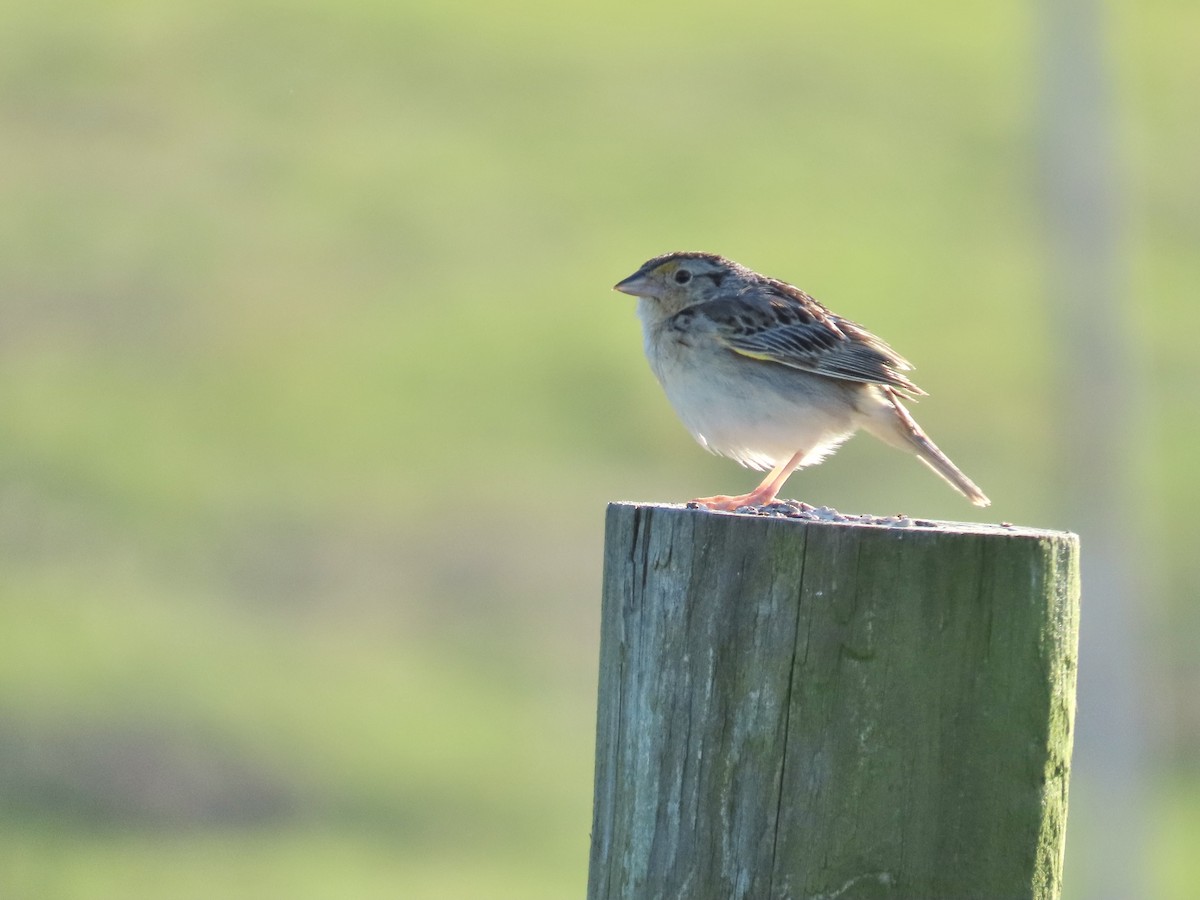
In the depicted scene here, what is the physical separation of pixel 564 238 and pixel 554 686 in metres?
16.4

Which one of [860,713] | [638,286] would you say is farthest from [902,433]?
[860,713]

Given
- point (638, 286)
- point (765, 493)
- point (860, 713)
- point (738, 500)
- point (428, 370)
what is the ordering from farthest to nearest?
point (428, 370)
point (638, 286)
point (765, 493)
point (738, 500)
point (860, 713)

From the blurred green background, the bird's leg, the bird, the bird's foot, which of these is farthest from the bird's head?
the blurred green background

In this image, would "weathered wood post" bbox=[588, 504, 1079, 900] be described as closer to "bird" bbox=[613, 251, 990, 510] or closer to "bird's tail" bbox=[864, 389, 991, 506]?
"bird" bbox=[613, 251, 990, 510]

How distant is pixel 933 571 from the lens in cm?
428

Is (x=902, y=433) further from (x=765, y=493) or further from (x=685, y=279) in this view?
(x=685, y=279)

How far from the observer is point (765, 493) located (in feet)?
26.0

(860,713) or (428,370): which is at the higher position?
(428,370)

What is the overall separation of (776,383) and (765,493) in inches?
18.8

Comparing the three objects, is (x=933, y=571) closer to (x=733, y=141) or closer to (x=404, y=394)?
(x=404, y=394)

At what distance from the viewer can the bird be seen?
7.90 m

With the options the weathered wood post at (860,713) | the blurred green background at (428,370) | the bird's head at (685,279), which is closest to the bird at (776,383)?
the bird's head at (685,279)

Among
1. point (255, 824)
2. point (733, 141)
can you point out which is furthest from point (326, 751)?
point (733, 141)

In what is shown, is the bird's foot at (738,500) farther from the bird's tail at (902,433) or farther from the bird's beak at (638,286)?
the bird's beak at (638,286)
